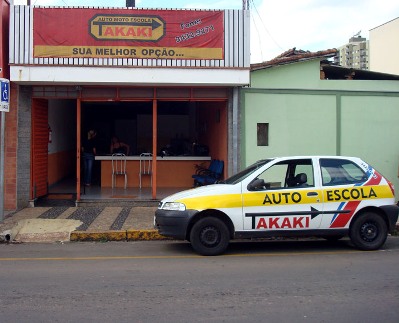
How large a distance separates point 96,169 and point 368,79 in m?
9.11

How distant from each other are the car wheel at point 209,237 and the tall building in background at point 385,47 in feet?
72.5

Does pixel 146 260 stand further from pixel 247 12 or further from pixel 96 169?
pixel 96 169

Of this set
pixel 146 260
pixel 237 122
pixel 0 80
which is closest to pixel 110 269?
pixel 146 260

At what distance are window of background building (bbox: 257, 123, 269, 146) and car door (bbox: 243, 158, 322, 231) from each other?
483cm

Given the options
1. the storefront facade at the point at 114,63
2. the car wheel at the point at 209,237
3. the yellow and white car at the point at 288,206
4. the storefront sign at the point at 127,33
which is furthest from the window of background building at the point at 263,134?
the car wheel at the point at 209,237

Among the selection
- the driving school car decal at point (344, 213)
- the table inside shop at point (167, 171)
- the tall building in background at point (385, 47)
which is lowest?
the driving school car decal at point (344, 213)

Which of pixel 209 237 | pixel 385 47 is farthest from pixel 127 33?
pixel 385 47

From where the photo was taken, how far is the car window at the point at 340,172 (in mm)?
8680

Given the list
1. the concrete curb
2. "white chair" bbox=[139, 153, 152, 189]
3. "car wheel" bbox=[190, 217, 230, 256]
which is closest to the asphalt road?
"car wheel" bbox=[190, 217, 230, 256]

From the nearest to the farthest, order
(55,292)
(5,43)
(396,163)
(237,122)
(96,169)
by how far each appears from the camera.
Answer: (55,292) < (5,43) < (237,122) < (396,163) < (96,169)

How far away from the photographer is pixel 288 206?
844cm

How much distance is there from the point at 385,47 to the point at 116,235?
24093 mm

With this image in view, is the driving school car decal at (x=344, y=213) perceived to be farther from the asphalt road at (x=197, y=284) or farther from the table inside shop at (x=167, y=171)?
the table inside shop at (x=167, y=171)

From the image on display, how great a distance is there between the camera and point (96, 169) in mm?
16656
